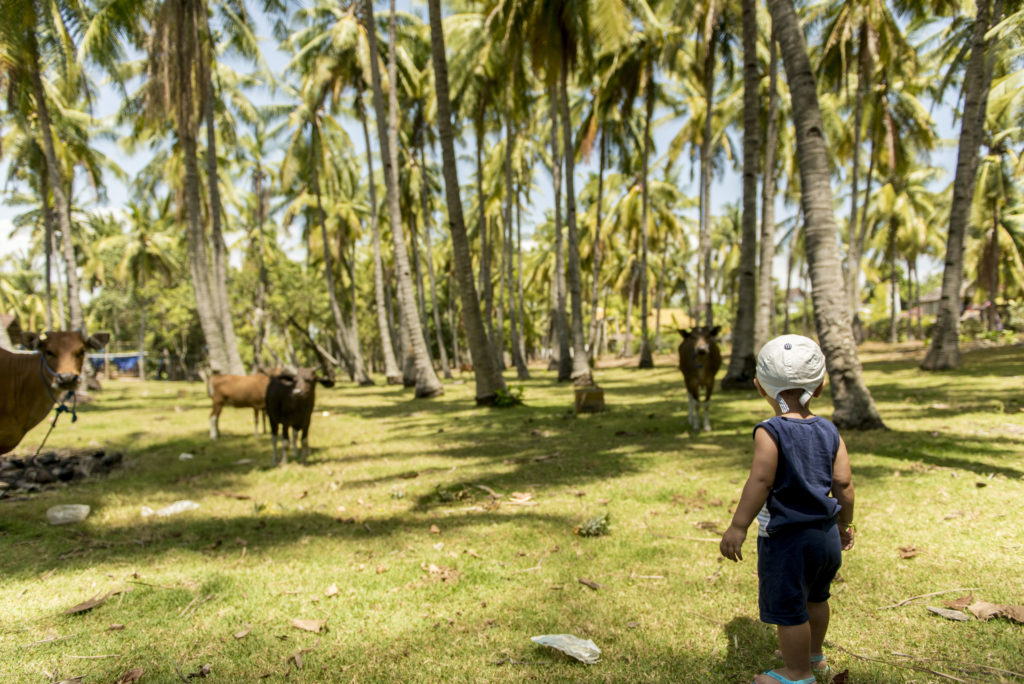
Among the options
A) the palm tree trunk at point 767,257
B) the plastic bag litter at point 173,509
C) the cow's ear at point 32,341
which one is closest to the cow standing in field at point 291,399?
the plastic bag litter at point 173,509

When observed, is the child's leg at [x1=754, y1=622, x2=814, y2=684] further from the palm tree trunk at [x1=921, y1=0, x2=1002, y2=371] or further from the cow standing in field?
the palm tree trunk at [x1=921, y1=0, x2=1002, y2=371]

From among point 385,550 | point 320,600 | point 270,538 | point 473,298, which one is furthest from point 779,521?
point 473,298

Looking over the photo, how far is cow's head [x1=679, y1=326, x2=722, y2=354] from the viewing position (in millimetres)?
9156

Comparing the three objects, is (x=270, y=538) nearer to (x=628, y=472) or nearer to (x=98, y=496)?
(x=98, y=496)

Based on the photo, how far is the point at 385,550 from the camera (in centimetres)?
516

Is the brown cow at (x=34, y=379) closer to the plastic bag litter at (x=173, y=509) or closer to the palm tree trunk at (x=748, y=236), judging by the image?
the plastic bag litter at (x=173, y=509)

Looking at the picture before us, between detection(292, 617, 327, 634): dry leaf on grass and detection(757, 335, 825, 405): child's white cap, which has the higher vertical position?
detection(757, 335, 825, 405): child's white cap

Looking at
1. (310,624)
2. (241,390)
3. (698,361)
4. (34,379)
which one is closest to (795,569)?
Result: (310,624)

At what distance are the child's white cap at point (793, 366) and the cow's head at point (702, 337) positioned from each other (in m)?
6.50

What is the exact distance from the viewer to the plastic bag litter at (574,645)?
325cm

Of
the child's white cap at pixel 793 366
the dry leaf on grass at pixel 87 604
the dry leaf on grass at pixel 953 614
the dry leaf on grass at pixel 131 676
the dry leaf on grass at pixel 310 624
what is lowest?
the dry leaf on grass at pixel 310 624

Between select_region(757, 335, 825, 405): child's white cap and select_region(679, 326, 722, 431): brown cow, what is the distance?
652 cm

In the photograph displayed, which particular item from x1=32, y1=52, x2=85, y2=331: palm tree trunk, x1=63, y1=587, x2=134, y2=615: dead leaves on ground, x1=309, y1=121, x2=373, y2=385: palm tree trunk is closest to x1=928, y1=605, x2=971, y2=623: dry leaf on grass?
x1=63, y1=587, x2=134, y2=615: dead leaves on ground

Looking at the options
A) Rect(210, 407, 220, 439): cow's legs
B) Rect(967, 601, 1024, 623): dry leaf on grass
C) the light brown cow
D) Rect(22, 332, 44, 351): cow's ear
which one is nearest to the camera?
Rect(967, 601, 1024, 623): dry leaf on grass
